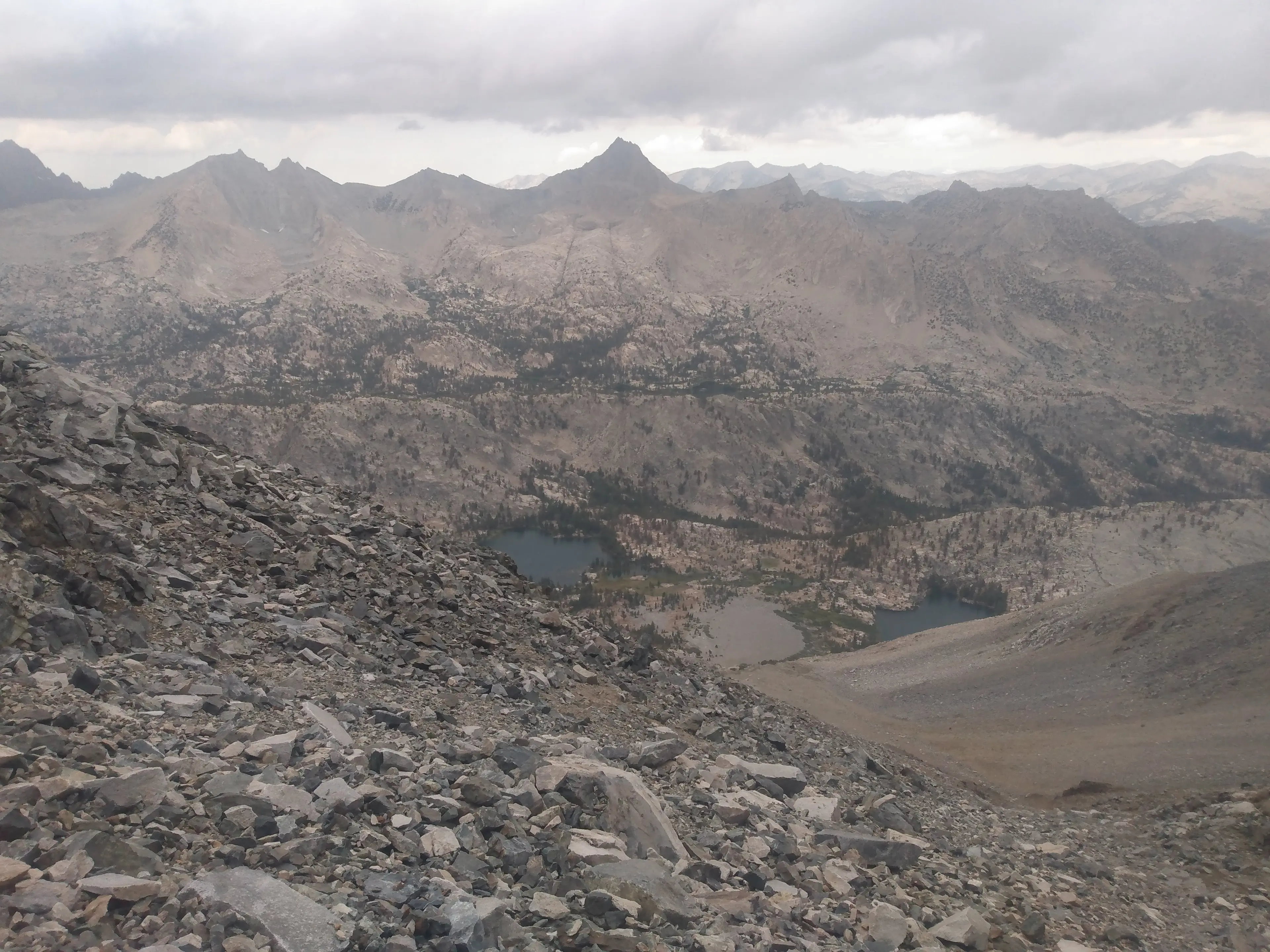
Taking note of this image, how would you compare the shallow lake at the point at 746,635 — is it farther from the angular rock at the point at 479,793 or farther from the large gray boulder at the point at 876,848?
the angular rock at the point at 479,793

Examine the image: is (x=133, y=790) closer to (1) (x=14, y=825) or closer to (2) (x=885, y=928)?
(1) (x=14, y=825)

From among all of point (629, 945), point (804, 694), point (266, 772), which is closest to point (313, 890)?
point (266, 772)

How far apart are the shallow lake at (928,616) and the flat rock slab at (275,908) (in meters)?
93.3

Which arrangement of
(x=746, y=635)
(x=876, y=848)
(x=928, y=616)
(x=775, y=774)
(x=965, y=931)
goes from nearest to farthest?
(x=965, y=931) → (x=876, y=848) → (x=775, y=774) → (x=746, y=635) → (x=928, y=616)

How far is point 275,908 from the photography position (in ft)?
27.5

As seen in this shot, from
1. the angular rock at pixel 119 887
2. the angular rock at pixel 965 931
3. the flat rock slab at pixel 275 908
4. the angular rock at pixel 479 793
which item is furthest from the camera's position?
the angular rock at pixel 965 931

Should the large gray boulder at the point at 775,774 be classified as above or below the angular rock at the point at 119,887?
below

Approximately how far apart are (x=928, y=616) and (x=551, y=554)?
191 ft

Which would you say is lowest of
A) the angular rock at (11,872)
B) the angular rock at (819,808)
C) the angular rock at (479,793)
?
the angular rock at (819,808)

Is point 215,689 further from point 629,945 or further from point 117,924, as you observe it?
point 629,945

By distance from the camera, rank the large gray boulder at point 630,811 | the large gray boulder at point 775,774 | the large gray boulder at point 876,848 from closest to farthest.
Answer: the large gray boulder at point 630,811, the large gray boulder at point 876,848, the large gray boulder at point 775,774

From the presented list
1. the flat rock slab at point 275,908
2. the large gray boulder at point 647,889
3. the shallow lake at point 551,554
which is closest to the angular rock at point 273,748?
the flat rock slab at point 275,908

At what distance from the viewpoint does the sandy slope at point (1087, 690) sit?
96.5 ft

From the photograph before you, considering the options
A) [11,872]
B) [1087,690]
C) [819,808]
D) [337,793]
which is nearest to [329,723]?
[337,793]
